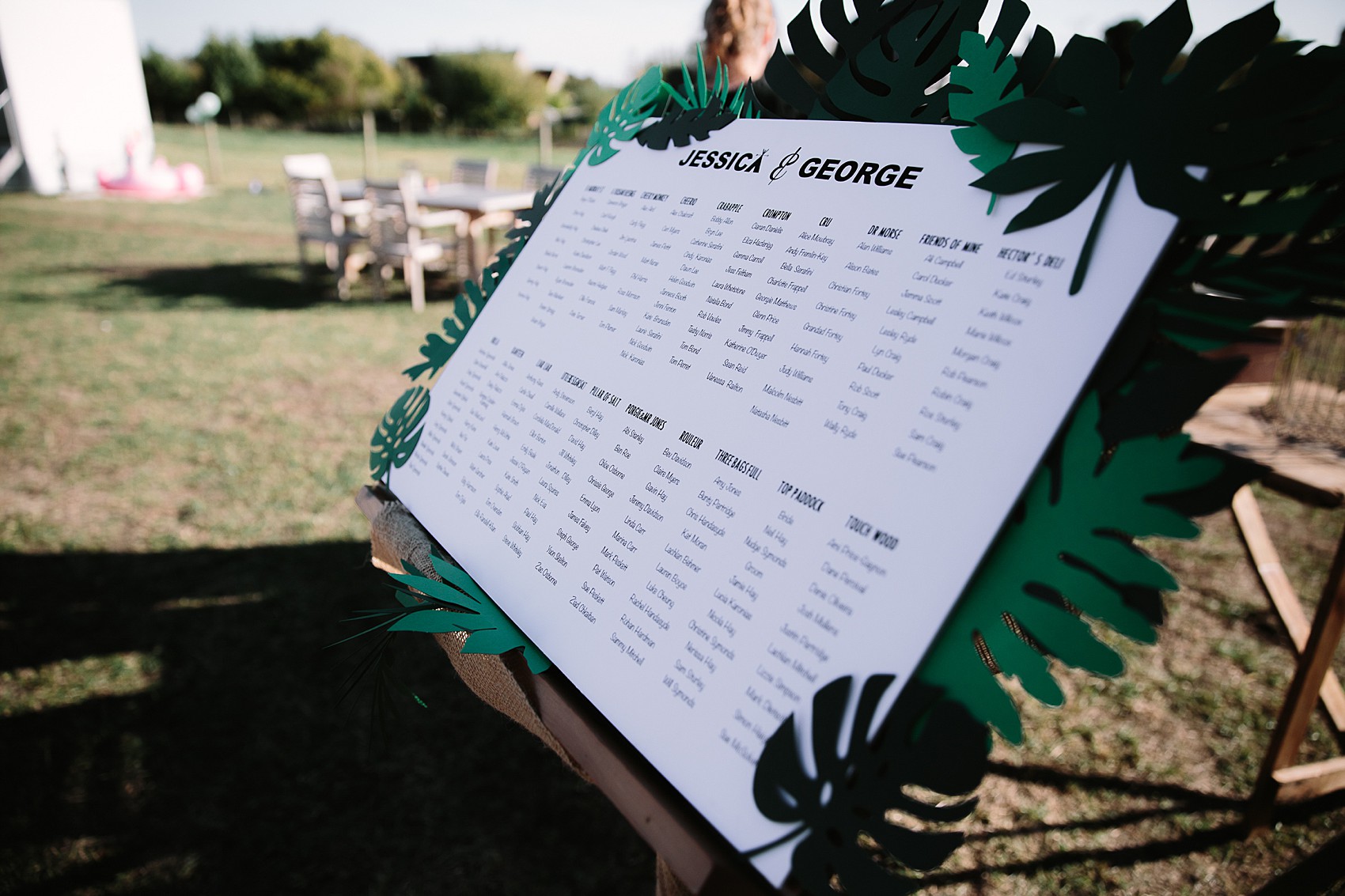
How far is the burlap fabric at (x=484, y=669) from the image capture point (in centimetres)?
79

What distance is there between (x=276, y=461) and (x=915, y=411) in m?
3.90

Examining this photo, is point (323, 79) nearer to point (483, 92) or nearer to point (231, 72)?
point (231, 72)

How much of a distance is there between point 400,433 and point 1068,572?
1.01 metres

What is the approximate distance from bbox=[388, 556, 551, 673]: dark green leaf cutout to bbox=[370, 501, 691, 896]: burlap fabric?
3 centimetres

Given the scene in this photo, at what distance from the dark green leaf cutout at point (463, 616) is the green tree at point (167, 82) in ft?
130

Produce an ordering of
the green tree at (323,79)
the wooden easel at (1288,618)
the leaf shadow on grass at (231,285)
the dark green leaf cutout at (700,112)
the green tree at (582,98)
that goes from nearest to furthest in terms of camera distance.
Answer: the dark green leaf cutout at (700,112) → the wooden easel at (1288,618) → the leaf shadow on grass at (231,285) → the green tree at (582,98) → the green tree at (323,79)

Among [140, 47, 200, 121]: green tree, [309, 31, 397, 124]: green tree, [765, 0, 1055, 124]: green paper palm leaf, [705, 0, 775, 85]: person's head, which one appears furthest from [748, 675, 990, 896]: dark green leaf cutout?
[140, 47, 200, 121]: green tree

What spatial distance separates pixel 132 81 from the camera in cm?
1361

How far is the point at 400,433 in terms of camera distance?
1.21 metres

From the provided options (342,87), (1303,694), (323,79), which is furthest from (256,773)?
(323,79)

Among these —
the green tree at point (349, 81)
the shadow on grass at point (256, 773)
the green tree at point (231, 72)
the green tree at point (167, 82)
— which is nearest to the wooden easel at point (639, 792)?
the shadow on grass at point (256, 773)

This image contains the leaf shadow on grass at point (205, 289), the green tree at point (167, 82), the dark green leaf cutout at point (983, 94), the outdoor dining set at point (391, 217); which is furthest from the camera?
the green tree at point (167, 82)

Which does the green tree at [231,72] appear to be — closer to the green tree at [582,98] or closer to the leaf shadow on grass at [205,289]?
the green tree at [582,98]

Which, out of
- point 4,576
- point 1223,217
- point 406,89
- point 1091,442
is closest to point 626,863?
point 1091,442
